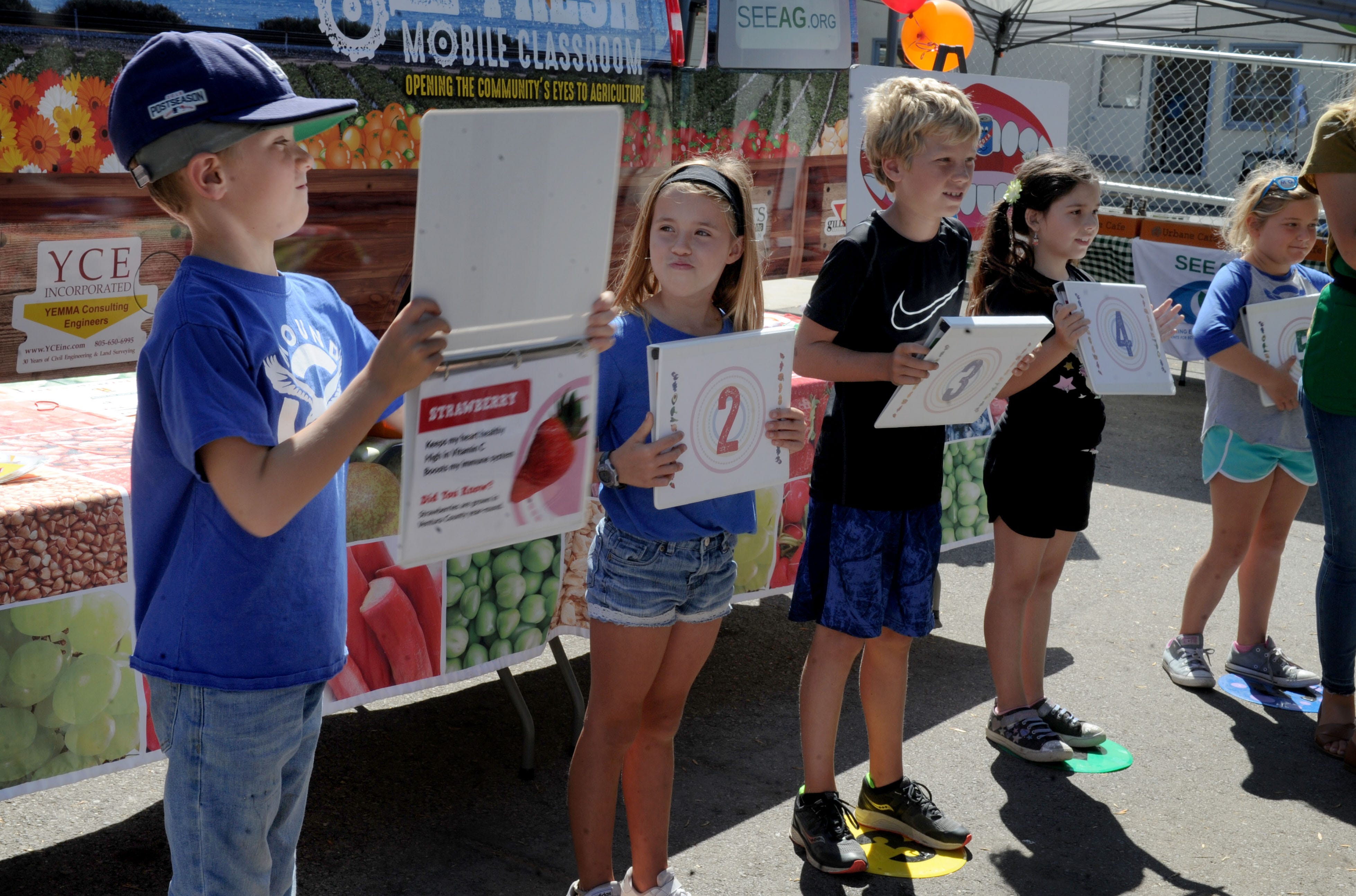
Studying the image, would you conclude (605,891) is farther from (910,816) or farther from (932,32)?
(932,32)

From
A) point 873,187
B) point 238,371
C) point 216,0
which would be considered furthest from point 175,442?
point 873,187

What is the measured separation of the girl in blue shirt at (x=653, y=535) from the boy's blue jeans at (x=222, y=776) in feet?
2.54

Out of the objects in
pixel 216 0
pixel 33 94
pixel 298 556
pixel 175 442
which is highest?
pixel 216 0

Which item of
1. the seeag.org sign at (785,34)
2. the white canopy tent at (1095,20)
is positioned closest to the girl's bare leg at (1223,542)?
the seeag.org sign at (785,34)

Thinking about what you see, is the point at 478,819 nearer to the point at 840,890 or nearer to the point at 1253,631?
the point at 840,890

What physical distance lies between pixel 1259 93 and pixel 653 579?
55.3ft

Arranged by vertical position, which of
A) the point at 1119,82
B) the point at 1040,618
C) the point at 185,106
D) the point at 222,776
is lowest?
the point at 1040,618

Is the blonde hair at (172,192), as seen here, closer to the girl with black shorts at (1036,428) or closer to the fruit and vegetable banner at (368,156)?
the fruit and vegetable banner at (368,156)

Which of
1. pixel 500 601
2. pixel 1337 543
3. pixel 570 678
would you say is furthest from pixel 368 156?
pixel 1337 543

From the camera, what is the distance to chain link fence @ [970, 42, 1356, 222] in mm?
14969

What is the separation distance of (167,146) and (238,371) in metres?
0.31

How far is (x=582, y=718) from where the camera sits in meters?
3.44

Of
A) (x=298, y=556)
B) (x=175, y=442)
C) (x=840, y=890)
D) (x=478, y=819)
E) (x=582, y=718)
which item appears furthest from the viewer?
(x=582, y=718)

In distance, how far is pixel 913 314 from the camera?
2734mm
